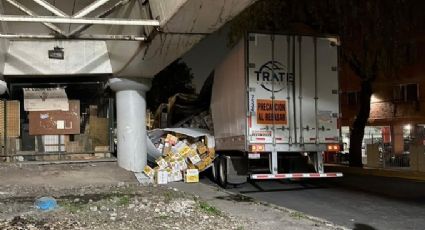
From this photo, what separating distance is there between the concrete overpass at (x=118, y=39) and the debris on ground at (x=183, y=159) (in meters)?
0.89

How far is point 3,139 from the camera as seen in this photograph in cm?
1809

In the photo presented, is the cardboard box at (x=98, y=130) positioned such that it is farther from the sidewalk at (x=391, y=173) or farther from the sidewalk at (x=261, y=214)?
the sidewalk at (x=391, y=173)

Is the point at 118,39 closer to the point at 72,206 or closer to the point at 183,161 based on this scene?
the point at 72,206

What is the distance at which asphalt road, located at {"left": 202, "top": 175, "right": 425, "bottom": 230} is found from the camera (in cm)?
981

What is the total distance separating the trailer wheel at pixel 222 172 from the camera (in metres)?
15.9

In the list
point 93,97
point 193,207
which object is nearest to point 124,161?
point 93,97

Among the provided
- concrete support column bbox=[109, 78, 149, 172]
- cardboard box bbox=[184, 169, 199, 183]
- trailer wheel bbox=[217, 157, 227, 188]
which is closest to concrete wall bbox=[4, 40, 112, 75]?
concrete support column bbox=[109, 78, 149, 172]

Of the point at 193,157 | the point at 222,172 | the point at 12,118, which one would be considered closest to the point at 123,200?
the point at 222,172

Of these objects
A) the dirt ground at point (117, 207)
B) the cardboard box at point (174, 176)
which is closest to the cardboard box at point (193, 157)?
the cardboard box at point (174, 176)

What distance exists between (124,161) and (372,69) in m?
11.5

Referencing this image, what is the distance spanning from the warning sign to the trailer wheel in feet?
7.93

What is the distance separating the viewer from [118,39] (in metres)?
12.9

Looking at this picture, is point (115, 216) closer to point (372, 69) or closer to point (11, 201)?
point (11, 201)

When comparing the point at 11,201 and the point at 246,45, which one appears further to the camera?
the point at 246,45
